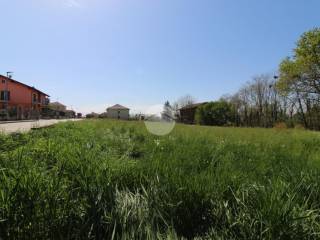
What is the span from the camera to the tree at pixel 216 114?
202ft

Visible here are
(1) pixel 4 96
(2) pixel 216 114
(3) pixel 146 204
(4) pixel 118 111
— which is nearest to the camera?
(3) pixel 146 204

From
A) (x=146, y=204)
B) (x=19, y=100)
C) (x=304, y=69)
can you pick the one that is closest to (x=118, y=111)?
(x=19, y=100)

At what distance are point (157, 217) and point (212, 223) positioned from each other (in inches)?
25.4

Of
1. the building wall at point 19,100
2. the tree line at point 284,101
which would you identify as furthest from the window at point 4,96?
the tree line at point 284,101

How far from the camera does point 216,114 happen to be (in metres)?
61.5

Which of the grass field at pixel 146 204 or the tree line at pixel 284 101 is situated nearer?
the grass field at pixel 146 204

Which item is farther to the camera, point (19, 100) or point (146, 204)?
point (19, 100)

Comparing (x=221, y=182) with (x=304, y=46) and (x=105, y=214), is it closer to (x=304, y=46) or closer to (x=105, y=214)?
(x=105, y=214)

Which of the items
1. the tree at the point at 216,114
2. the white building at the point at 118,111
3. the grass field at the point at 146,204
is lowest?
the grass field at the point at 146,204

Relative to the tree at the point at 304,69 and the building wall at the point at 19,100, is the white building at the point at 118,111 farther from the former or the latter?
the tree at the point at 304,69

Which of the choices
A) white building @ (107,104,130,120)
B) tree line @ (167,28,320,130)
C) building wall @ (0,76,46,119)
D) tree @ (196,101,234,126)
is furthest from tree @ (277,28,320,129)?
white building @ (107,104,130,120)

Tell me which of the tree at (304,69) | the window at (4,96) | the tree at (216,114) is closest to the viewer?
the tree at (304,69)

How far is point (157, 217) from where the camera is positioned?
3.01 m

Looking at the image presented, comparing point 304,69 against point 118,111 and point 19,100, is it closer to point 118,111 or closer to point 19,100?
point 19,100
